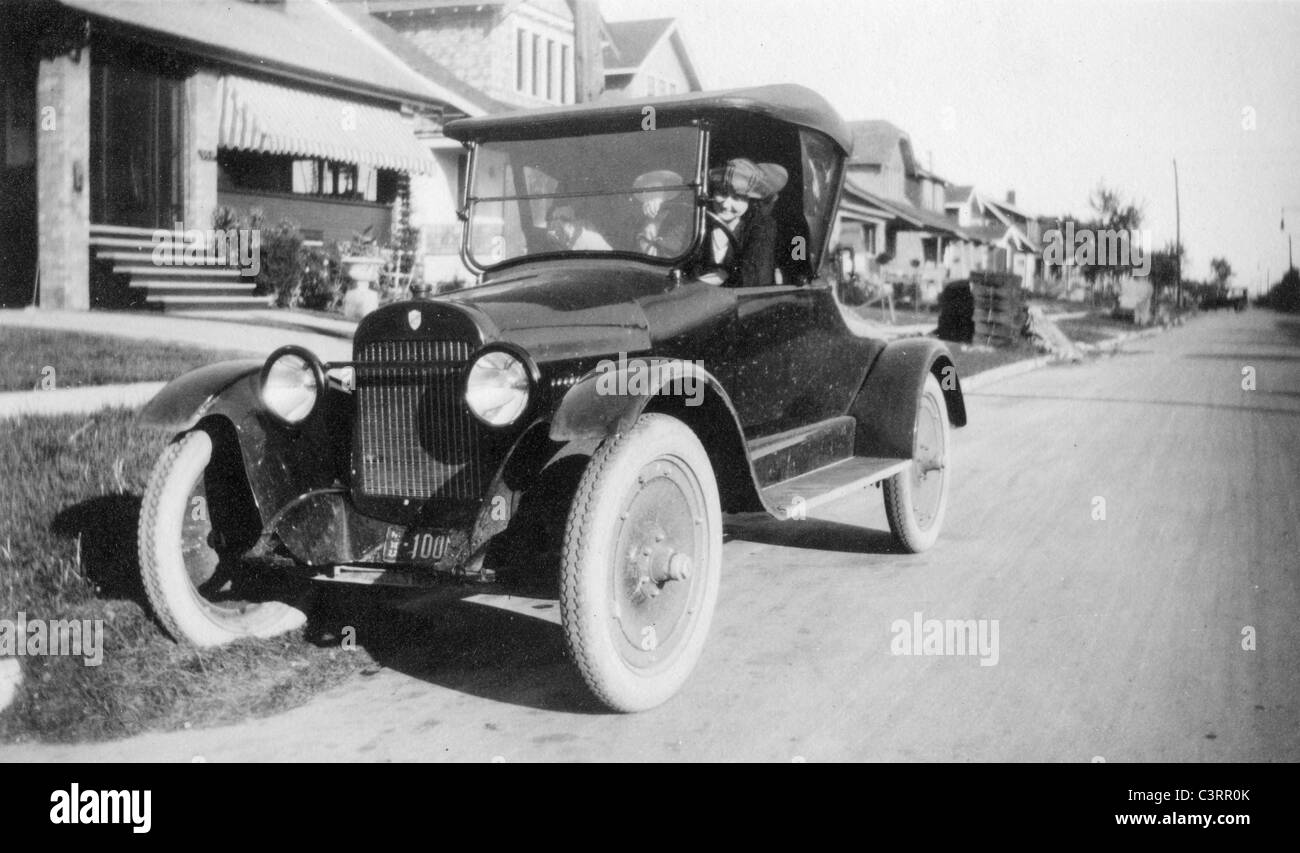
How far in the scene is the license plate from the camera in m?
3.89

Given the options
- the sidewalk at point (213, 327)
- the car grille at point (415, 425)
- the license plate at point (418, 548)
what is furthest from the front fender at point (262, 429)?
the sidewalk at point (213, 327)

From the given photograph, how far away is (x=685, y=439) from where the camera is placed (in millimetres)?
4012

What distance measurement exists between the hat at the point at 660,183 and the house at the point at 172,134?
11.7m

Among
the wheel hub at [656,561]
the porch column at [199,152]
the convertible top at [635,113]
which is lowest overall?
the wheel hub at [656,561]

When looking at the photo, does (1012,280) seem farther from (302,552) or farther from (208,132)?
(302,552)

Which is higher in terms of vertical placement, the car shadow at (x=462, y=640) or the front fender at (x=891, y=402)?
the front fender at (x=891, y=402)

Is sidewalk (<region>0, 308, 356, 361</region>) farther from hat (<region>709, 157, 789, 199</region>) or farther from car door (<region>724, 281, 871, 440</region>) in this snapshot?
hat (<region>709, 157, 789, 199</region>)

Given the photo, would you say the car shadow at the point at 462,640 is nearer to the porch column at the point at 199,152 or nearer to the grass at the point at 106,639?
the grass at the point at 106,639

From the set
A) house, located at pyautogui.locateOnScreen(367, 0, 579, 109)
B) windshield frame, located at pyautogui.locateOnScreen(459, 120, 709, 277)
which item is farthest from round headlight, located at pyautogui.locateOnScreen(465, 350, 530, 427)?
house, located at pyautogui.locateOnScreen(367, 0, 579, 109)

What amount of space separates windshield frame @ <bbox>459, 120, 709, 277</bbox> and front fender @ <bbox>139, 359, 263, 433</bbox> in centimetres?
117

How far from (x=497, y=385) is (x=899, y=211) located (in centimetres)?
4560

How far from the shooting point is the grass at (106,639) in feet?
12.5

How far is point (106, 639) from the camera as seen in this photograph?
4.29 meters
